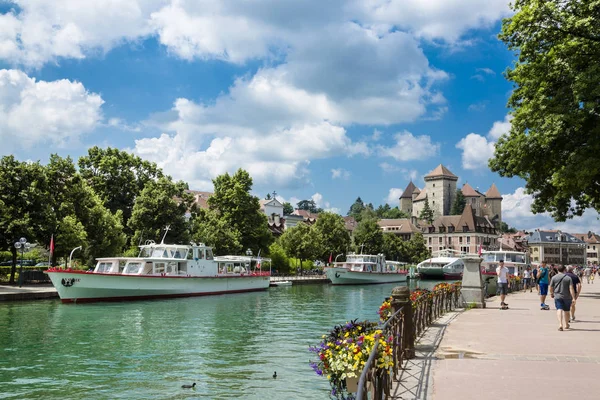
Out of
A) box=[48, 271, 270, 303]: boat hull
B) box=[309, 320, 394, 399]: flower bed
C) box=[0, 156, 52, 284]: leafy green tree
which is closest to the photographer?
box=[309, 320, 394, 399]: flower bed

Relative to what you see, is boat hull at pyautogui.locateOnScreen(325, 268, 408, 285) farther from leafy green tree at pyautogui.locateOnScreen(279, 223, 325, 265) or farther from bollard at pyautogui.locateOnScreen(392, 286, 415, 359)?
bollard at pyautogui.locateOnScreen(392, 286, 415, 359)

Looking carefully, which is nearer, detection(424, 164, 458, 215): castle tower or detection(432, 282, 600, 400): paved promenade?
detection(432, 282, 600, 400): paved promenade

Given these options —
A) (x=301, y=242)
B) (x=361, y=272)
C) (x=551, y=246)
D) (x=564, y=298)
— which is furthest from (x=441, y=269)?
(x=551, y=246)

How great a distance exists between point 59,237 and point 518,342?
1438 inches

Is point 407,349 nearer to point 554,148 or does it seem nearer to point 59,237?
point 554,148

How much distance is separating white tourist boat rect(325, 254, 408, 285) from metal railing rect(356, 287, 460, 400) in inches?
1940

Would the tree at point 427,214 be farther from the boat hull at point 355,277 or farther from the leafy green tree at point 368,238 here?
the boat hull at point 355,277

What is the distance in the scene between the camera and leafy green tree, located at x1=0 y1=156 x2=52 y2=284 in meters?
38.2

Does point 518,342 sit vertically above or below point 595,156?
below

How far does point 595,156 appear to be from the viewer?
77.2 feet

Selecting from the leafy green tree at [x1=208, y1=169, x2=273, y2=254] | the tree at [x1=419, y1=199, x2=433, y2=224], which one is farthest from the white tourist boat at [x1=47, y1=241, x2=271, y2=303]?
the tree at [x1=419, y1=199, x2=433, y2=224]

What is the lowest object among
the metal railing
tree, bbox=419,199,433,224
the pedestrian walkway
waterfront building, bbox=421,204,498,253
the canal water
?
the canal water

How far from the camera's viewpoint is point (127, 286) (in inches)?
1533

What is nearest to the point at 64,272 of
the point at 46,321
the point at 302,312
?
the point at 46,321
